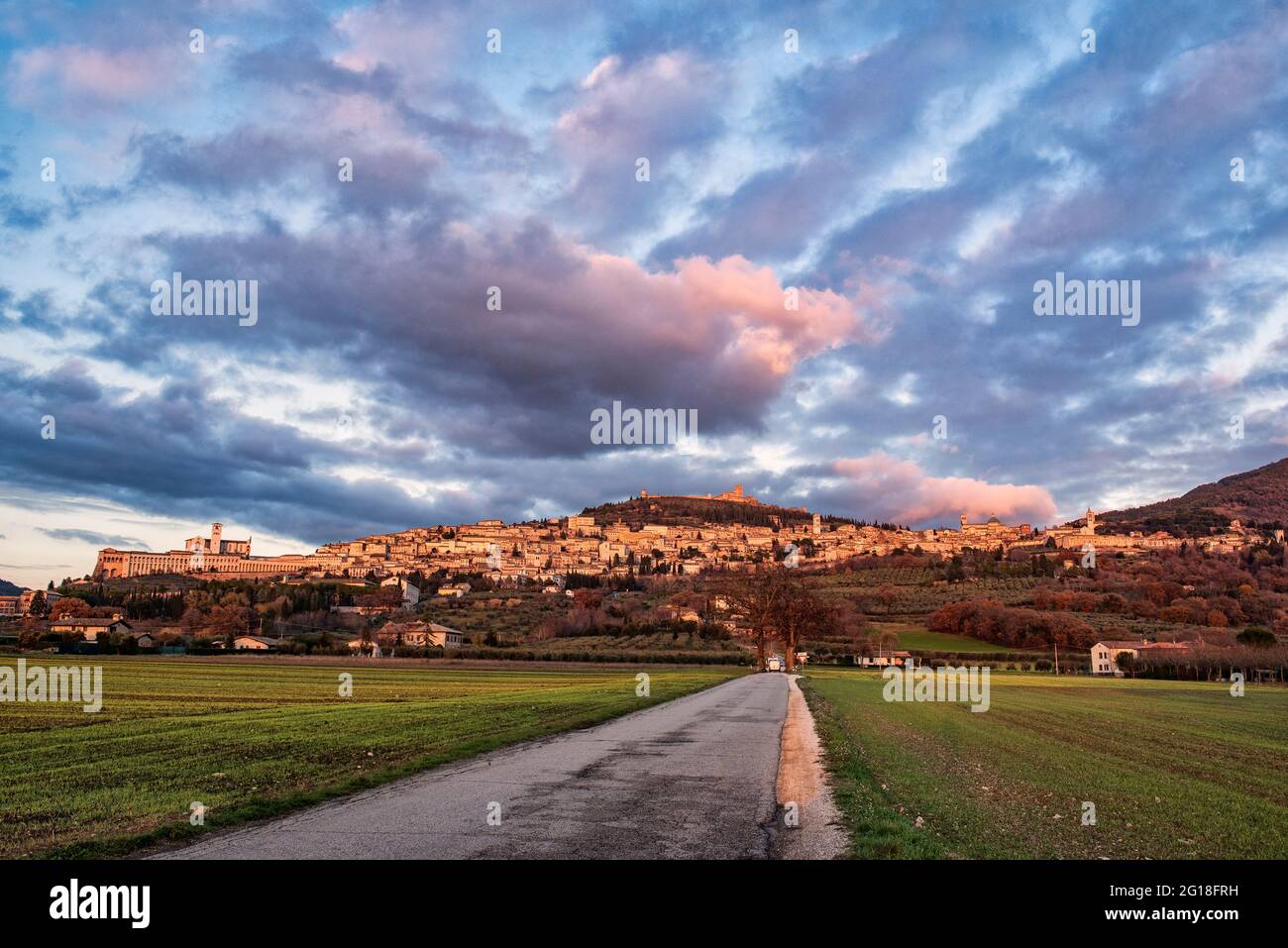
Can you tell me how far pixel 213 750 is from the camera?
60.7 ft

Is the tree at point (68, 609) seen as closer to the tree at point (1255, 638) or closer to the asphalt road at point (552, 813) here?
the asphalt road at point (552, 813)

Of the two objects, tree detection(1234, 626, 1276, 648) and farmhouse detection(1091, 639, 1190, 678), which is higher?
tree detection(1234, 626, 1276, 648)

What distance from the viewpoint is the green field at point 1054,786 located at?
1052 centimetres

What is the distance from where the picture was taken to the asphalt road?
9.12 metres

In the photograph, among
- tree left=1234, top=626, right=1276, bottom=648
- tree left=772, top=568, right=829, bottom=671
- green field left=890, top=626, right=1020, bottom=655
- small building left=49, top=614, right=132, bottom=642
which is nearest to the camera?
tree left=772, top=568, right=829, bottom=671

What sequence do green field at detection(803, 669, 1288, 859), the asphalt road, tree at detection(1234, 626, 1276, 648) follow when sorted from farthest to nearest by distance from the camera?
tree at detection(1234, 626, 1276, 648), green field at detection(803, 669, 1288, 859), the asphalt road

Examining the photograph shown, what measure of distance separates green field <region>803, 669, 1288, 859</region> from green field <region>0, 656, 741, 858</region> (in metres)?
8.37

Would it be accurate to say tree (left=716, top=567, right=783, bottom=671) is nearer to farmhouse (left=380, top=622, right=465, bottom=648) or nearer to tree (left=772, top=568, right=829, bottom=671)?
tree (left=772, top=568, right=829, bottom=671)

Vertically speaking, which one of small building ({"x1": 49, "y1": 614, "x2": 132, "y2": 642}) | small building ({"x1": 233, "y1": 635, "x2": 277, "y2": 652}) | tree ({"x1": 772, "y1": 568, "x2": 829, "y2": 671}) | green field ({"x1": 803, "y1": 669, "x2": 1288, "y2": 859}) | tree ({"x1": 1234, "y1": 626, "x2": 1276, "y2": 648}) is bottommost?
tree ({"x1": 1234, "y1": 626, "x2": 1276, "y2": 648})

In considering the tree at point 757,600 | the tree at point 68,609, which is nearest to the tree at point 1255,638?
the tree at point 757,600

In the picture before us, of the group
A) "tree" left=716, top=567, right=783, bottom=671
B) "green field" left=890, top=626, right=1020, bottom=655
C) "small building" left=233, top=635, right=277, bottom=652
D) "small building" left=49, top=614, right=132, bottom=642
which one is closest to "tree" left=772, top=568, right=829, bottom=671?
"tree" left=716, top=567, right=783, bottom=671

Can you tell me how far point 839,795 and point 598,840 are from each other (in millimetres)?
5094
